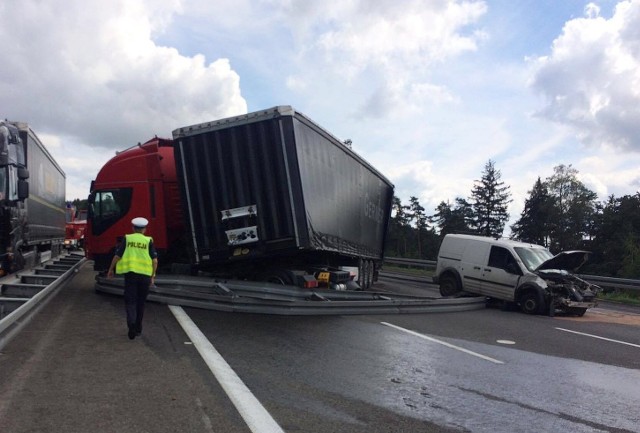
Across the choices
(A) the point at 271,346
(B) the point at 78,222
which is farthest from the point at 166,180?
(B) the point at 78,222

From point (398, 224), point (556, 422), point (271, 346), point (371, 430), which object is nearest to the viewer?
point (371, 430)

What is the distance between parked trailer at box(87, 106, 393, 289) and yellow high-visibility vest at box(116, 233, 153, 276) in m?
3.25

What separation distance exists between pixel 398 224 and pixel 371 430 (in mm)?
77951

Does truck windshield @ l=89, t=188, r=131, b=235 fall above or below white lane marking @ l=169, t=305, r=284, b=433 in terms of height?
above

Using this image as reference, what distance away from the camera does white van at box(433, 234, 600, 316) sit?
12.7m

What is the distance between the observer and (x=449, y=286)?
50.3 ft

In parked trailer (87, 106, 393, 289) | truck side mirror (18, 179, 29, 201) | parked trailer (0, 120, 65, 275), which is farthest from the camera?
parked trailer (87, 106, 393, 289)

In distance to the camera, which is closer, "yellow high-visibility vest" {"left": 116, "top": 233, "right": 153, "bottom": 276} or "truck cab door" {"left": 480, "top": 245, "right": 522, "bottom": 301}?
"yellow high-visibility vest" {"left": 116, "top": 233, "right": 153, "bottom": 276}

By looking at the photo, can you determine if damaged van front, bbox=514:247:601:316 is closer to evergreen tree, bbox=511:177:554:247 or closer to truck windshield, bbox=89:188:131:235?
truck windshield, bbox=89:188:131:235

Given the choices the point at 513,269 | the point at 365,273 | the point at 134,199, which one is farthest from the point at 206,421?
the point at 365,273

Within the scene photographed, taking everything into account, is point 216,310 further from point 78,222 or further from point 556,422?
point 78,222

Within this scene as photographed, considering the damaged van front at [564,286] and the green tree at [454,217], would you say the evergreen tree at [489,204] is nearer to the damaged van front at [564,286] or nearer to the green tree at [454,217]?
the green tree at [454,217]

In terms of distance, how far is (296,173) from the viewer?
1003 cm

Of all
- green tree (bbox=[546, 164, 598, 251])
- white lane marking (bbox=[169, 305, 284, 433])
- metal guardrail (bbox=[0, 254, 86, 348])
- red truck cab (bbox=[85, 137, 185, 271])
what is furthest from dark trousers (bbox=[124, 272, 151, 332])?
green tree (bbox=[546, 164, 598, 251])
